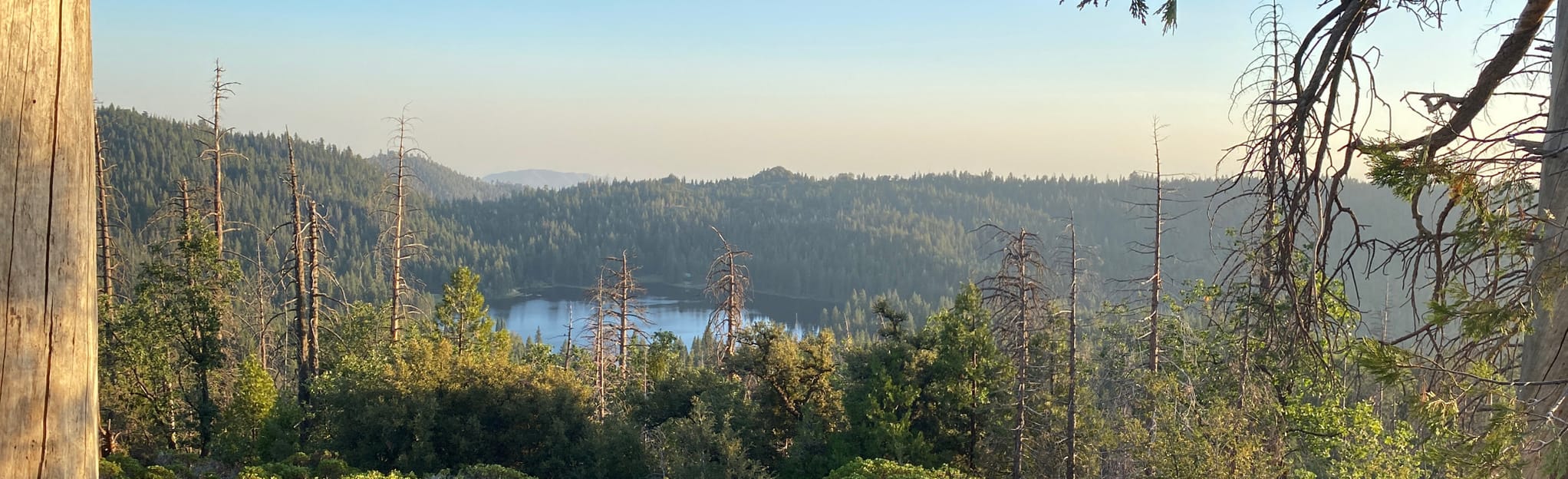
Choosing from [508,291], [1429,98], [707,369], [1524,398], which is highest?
[1429,98]

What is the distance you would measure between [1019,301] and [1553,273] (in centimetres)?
1151

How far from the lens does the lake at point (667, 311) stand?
10125cm

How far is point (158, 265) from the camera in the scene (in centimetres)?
1494

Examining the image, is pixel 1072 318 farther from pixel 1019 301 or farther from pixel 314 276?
pixel 314 276

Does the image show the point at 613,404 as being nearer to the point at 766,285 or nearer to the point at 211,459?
the point at 211,459

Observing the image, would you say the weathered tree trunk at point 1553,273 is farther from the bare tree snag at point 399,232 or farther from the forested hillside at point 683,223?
the forested hillside at point 683,223

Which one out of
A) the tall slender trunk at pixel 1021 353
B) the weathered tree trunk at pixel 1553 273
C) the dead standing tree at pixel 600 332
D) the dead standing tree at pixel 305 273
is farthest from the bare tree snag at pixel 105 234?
the weathered tree trunk at pixel 1553 273

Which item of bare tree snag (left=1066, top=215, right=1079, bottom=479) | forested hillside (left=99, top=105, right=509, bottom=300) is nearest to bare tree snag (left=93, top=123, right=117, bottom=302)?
bare tree snag (left=1066, top=215, right=1079, bottom=479)

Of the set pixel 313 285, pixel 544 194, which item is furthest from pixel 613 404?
pixel 544 194

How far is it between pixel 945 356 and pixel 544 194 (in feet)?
609

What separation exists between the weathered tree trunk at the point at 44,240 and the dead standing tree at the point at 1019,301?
12.0 metres

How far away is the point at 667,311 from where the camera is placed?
117 metres

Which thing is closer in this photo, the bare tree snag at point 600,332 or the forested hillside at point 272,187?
the bare tree snag at point 600,332

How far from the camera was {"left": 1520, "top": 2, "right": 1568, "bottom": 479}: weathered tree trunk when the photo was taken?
2.41 m
